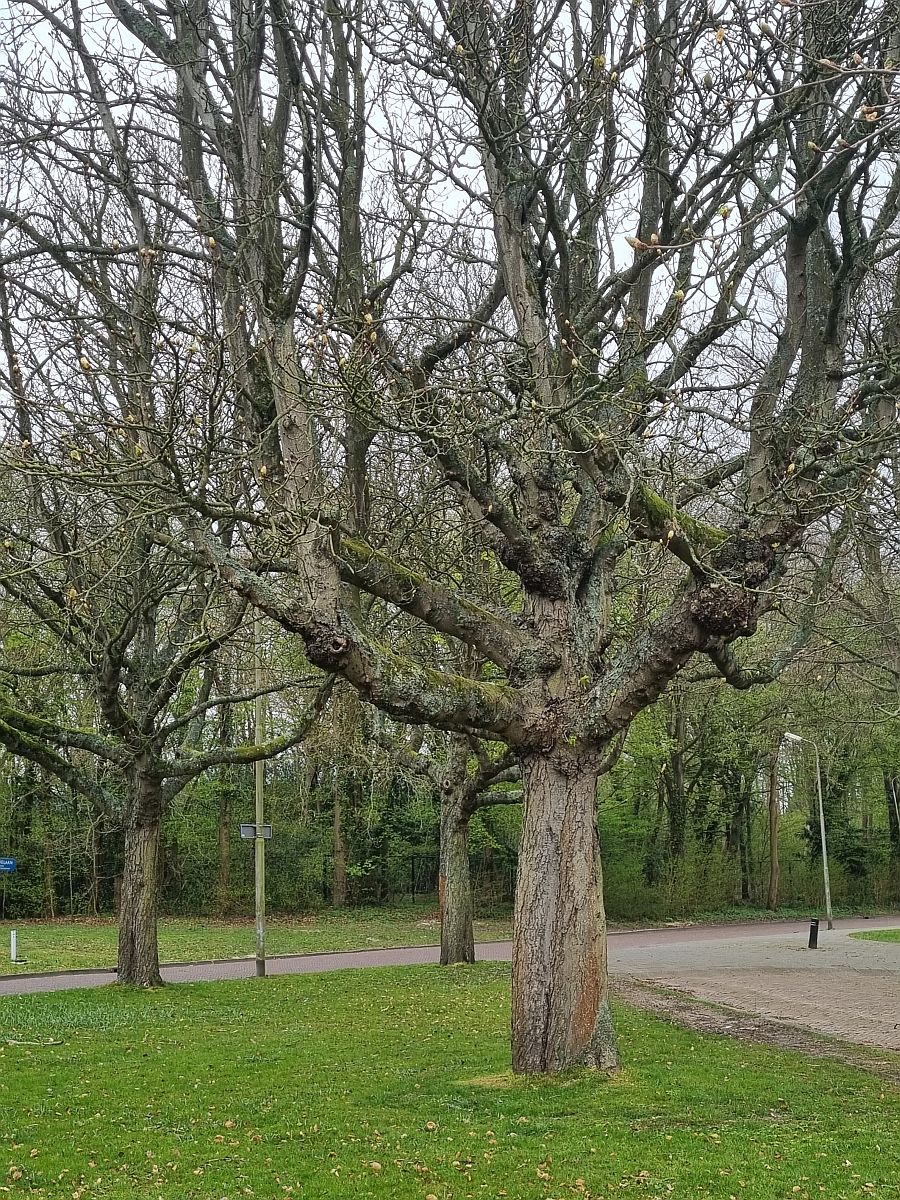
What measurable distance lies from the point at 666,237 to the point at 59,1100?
9.06 m

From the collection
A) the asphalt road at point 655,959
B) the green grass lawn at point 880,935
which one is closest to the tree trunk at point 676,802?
the asphalt road at point 655,959

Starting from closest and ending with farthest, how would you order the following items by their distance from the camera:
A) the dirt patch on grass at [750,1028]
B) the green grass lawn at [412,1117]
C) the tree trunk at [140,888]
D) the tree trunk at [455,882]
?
the green grass lawn at [412,1117] → the dirt patch on grass at [750,1028] → the tree trunk at [140,888] → the tree trunk at [455,882]

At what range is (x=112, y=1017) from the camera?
13.5m

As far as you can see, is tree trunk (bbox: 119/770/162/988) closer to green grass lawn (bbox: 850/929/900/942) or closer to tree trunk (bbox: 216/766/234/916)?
tree trunk (bbox: 216/766/234/916)

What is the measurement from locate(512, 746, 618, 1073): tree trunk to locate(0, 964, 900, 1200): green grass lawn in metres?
0.32

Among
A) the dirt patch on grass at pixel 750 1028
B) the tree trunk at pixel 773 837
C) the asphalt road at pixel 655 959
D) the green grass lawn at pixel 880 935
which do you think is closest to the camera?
the dirt patch on grass at pixel 750 1028

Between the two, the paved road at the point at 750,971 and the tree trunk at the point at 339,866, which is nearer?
the paved road at the point at 750,971

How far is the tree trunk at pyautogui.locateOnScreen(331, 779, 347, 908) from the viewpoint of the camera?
3769 cm

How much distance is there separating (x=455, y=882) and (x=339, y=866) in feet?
64.9

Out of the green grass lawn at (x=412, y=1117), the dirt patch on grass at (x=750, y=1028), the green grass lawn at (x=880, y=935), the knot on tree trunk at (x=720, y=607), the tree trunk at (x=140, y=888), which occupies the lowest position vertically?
the green grass lawn at (x=880, y=935)

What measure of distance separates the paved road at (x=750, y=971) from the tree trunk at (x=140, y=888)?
4.92 ft

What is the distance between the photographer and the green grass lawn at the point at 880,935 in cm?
2828

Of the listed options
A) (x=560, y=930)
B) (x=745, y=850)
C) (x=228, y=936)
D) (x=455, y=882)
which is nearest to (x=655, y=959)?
(x=455, y=882)

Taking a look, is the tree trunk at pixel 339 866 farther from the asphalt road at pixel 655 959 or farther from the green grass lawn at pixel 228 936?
the asphalt road at pixel 655 959
